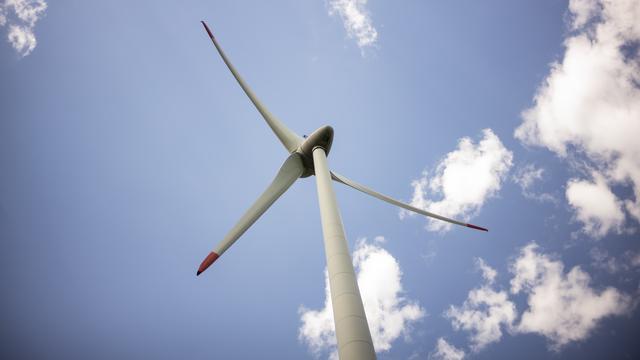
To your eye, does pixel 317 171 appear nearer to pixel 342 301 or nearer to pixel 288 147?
pixel 288 147

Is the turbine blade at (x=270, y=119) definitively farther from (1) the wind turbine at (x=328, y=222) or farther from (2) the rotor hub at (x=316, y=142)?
(2) the rotor hub at (x=316, y=142)

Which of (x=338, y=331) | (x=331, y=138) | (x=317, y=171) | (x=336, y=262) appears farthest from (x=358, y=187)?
(x=338, y=331)

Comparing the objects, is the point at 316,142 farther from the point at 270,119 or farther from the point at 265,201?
the point at 270,119

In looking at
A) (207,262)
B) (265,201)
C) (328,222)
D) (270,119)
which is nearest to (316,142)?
(265,201)

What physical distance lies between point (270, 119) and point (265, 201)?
6.62 meters

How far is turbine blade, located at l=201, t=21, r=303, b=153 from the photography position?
18891 millimetres

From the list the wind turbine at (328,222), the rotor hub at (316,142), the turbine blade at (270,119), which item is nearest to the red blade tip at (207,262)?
the wind turbine at (328,222)

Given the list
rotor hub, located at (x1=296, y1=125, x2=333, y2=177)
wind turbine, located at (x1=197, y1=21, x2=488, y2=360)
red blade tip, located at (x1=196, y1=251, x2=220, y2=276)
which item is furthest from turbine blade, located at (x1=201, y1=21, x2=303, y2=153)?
red blade tip, located at (x1=196, y1=251, x2=220, y2=276)

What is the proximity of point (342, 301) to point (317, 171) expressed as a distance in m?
7.15

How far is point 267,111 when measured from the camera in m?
20.1

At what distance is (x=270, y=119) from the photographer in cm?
1997

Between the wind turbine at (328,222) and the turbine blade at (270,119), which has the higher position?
the turbine blade at (270,119)

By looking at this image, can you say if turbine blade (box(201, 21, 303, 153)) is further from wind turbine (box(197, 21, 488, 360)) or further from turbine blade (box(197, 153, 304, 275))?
turbine blade (box(197, 153, 304, 275))

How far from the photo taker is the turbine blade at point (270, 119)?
18891mm
